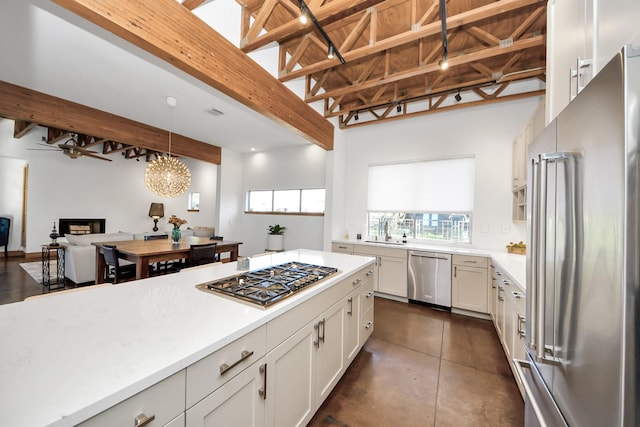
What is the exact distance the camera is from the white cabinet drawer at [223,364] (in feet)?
2.71

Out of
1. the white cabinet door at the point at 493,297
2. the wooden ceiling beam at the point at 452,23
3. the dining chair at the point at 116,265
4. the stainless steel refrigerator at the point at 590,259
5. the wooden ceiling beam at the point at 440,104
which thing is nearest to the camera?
the stainless steel refrigerator at the point at 590,259

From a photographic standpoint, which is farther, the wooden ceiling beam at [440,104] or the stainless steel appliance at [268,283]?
the wooden ceiling beam at [440,104]

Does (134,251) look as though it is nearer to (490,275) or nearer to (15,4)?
(15,4)

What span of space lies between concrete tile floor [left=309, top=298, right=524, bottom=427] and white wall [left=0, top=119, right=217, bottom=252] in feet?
29.4

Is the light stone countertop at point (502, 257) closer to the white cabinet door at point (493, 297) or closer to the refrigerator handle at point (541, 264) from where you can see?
the white cabinet door at point (493, 297)

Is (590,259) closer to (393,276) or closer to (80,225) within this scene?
(393,276)

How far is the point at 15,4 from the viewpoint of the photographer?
80.1 inches

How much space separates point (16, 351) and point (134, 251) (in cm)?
296

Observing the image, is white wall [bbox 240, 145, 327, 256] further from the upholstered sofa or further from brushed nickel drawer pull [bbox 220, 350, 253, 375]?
brushed nickel drawer pull [bbox 220, 350, 253, 375]

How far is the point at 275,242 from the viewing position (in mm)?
5793

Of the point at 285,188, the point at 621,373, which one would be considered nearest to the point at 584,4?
the point at 621,373

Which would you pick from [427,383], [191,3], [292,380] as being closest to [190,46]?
[191,3]

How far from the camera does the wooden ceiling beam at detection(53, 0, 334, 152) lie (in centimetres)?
169

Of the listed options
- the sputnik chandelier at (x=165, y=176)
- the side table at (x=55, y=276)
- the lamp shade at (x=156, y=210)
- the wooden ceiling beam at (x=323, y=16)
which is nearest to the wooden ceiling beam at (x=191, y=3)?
the wooden ceiling beam at (x=323, y=16)
